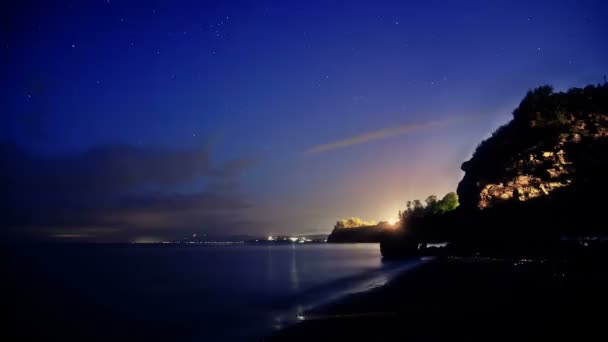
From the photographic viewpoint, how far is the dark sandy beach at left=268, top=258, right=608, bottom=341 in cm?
1159

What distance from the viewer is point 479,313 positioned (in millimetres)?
14516

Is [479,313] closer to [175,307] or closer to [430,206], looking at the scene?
[175,307]

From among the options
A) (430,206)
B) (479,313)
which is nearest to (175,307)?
(479,313)

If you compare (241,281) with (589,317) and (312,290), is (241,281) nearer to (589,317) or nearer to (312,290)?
(312,290)

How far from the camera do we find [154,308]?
90.7 feet

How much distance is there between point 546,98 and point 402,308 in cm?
5065

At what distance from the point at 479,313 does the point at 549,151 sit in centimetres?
4020

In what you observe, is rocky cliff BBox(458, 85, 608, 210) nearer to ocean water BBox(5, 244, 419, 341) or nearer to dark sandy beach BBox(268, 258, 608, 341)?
dark sandy beach BBox(268, 258, 608, 341)

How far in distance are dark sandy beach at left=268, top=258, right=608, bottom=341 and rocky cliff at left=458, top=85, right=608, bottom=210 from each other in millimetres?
22340

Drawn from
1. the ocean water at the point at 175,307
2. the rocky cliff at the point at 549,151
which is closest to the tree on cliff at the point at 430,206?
the rocky cliff at the point at 549,151

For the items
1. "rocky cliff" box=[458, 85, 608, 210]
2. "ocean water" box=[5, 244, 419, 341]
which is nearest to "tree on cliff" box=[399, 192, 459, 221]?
"rocky cliff" box=[458, 85, 608, 210]

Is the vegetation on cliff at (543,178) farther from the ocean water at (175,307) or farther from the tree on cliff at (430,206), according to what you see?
the tree on cliff at (430,206)

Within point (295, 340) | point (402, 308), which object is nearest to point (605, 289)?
Answer: point (402, 308)

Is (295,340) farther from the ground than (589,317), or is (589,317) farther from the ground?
(589,317)
